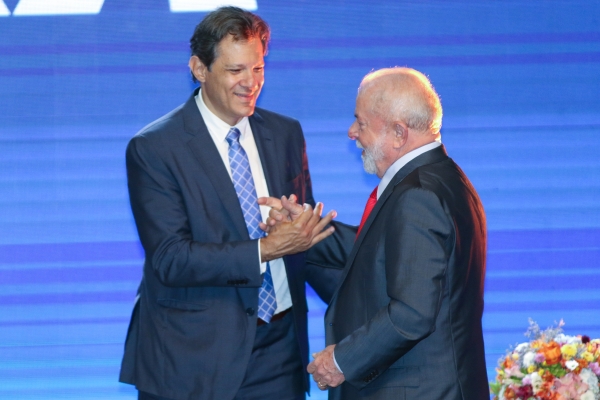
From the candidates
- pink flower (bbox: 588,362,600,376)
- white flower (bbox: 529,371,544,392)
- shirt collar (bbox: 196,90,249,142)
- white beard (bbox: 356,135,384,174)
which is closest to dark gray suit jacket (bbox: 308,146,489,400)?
white beard (bbox: 356,135,384,174)

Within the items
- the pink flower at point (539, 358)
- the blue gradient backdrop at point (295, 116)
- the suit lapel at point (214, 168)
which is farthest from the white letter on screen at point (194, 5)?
the pink flower at point (539, 358)

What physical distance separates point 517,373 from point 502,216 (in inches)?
57.4

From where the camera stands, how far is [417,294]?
2.25 meters

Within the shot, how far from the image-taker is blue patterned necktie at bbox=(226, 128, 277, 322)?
9.31 feet

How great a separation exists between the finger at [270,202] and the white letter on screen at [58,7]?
1.96 m

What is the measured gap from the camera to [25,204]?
4.24 m

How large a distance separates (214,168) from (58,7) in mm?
1905

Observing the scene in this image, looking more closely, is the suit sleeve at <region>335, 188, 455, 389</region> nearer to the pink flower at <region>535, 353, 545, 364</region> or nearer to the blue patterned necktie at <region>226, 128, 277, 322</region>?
the blue patterned necktie at <region>226, 128, 277, 322</region>

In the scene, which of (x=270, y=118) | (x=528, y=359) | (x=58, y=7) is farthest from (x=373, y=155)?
(x=58, y=7)

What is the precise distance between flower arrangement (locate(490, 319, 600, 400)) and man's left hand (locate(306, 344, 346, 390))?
864mm

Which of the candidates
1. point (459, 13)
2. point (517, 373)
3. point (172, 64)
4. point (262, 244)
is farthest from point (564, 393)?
point (172, 64)

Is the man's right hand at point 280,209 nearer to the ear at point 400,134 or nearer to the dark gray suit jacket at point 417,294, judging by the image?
the dark gray suit jacket at point 417,294

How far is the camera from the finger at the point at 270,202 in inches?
108

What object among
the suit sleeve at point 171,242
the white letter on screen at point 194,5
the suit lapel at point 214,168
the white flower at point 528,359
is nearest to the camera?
the suit sleeve at point 171,242
